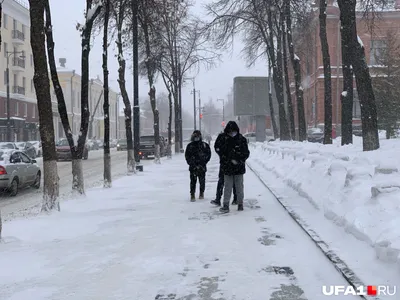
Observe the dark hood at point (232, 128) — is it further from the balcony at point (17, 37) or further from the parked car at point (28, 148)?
the balcony at point (17, 37)

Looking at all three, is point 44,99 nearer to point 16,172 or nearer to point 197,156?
point 197,156

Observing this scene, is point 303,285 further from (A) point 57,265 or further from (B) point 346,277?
(A) point 57,265

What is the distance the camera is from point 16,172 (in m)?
14.3

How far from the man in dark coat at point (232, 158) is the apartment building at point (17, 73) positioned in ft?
135

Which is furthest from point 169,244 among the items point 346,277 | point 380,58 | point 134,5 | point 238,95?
point 238,95

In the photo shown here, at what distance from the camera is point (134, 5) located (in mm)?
17500

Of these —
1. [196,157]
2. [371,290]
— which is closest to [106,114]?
[196,157]

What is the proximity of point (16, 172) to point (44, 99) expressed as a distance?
5.99 m

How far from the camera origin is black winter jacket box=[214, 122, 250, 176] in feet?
30.1

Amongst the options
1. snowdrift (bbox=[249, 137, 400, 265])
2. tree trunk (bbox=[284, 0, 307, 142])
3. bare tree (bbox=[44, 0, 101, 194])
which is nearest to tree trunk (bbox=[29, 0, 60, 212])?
bare tree (bbox=[44, 0, 101, 194])

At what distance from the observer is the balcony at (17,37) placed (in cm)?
5151

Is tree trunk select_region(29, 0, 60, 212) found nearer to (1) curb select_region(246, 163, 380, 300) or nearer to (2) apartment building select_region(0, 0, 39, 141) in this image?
(1) curb select_region(246, 163, 380, 300)

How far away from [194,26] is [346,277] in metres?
27.7

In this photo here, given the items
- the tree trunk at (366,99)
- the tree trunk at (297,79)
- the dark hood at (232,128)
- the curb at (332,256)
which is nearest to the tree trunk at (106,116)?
the dark hood at (232,128)
